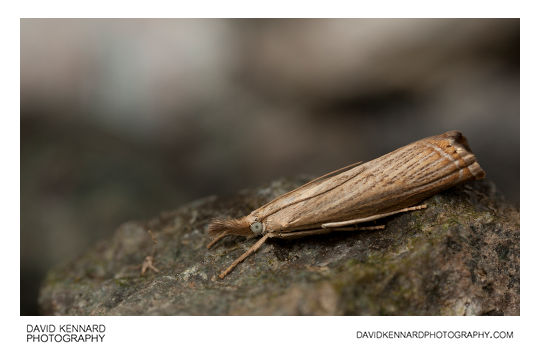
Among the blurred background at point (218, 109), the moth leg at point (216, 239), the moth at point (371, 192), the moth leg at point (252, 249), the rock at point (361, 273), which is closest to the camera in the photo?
the rock at point (361, 273)

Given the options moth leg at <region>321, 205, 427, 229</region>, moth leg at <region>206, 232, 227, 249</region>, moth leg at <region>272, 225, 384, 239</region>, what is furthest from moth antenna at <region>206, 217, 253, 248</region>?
moth leg at <region>321, 205, 427, 229</region>

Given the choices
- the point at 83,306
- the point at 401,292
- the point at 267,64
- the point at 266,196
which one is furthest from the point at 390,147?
the point at 83,306

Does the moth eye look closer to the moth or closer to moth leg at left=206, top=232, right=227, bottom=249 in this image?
the moth

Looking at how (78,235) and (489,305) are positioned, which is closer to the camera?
(489,305)

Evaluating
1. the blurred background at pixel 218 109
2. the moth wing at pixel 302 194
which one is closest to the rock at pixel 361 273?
the moth wing at pixel 302 194

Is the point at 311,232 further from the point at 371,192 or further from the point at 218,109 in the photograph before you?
the point at 218,109

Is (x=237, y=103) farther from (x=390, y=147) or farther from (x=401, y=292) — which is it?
(x=401, y=292)

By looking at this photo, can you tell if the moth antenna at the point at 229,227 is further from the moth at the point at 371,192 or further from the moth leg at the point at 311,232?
the moth leg at the point at 311,232
